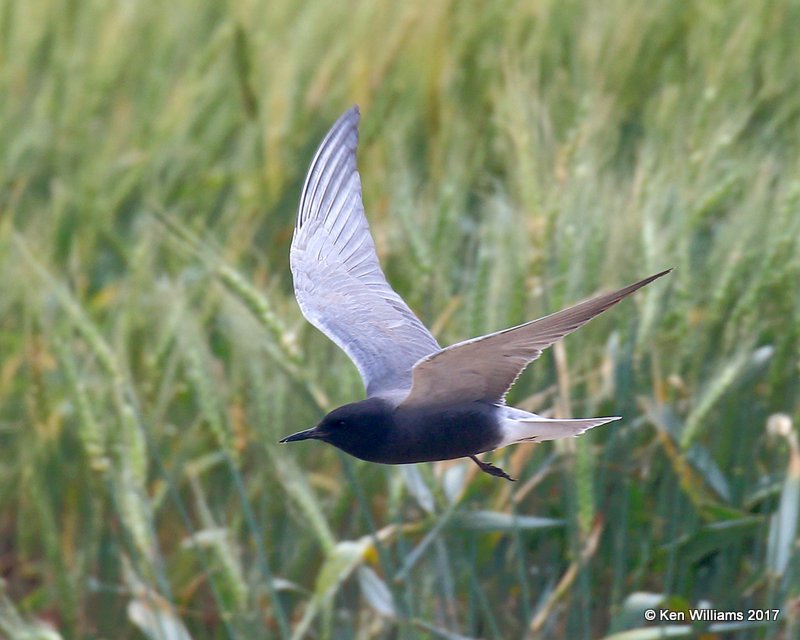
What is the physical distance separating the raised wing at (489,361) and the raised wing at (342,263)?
24cm

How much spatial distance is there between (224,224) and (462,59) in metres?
0.65

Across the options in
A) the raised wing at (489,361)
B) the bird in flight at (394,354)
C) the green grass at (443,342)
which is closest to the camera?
the raised wing at (489,361)

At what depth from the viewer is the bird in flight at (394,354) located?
116cm

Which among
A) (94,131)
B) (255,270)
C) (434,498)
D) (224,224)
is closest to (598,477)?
(434,498)

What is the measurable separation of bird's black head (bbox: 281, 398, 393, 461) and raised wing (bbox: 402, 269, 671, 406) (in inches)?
1.5

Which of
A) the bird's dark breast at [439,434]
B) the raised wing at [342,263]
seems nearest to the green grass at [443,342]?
the raised wing at [342,263]

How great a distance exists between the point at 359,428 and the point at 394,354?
0.25 meters

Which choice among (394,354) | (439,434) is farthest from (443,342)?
(439,434)

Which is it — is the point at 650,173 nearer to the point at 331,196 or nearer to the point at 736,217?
the point at 736,217

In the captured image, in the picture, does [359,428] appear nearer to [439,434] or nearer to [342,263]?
[439,434]

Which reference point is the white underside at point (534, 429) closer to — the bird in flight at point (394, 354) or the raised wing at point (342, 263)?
the bird in flight at point (394, 354)

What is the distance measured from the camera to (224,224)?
7.80 feet

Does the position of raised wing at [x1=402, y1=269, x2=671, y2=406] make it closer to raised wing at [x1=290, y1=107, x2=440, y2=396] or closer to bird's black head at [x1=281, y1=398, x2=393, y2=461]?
bird's black head at [x1=281, y1=398, x2=393, y2=461]

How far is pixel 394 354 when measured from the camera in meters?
1.48
